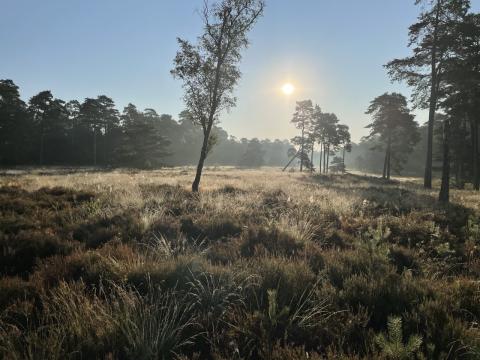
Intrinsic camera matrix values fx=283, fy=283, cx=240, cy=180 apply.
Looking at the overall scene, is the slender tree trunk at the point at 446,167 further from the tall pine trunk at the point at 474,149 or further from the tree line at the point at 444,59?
the tall pine trunk at the point at 474,149

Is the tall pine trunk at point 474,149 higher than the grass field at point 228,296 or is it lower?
higher

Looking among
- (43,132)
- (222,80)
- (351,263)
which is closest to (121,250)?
(351,263)

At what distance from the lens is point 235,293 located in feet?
11.0

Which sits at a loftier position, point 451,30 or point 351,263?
point 451,30

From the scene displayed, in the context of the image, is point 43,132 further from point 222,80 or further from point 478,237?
point 478,237

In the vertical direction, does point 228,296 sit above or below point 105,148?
below

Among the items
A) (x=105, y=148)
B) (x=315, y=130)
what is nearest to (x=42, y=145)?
(x=105, y=148)

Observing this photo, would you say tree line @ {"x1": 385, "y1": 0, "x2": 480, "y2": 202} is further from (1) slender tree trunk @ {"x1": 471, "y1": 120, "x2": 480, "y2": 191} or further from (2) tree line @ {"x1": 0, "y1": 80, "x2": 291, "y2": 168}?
(2) tree line @ {"x1": 0, "y1": 80, "x2": 291, "y2": 168}

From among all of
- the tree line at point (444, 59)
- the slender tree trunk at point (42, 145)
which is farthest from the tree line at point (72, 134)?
the tree line at point (444, 59)

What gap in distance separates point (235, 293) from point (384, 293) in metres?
1.83

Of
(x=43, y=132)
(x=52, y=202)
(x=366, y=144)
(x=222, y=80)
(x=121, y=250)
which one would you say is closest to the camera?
(x=121, y=250)

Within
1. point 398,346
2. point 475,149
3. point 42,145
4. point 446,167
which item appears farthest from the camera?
point 42,145

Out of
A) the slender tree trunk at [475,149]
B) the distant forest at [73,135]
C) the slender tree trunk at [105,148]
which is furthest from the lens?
the slender tree trunk at [105,148]

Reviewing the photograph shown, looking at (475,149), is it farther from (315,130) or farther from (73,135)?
(73,135)
